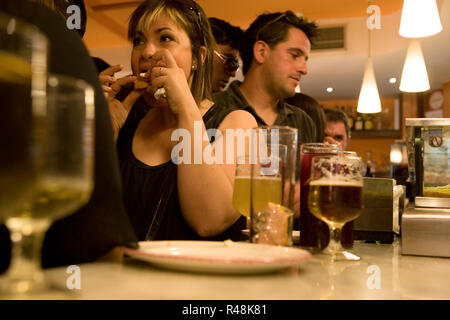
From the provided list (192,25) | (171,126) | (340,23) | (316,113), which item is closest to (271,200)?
(171,126)

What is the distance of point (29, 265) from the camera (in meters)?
0.52

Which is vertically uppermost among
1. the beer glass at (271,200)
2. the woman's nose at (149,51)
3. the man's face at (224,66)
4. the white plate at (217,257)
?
the man's face at (224,66)

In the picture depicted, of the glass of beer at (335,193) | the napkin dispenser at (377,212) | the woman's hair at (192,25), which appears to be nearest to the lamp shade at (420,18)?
the woman's hair at (192,25)

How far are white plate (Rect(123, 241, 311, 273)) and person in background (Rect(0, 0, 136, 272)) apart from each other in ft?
0.16

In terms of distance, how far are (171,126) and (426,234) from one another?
86 centimetres

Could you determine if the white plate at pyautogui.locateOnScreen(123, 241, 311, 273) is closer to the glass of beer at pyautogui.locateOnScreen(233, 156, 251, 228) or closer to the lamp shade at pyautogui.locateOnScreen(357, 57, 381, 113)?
the glass of beer at pyautogui.locateOnScreen(233, 156, 251, 228)

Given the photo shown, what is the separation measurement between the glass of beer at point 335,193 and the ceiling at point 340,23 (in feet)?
13.9

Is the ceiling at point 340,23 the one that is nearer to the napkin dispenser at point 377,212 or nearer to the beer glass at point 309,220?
the napkin dispenser at point 377,212

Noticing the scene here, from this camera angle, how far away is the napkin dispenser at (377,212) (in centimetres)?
142

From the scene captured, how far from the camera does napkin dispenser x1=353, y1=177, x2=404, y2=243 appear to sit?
4.67 feet

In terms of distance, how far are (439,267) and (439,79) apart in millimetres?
6549

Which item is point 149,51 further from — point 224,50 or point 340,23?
point 340,23

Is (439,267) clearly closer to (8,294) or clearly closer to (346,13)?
(8,294)
